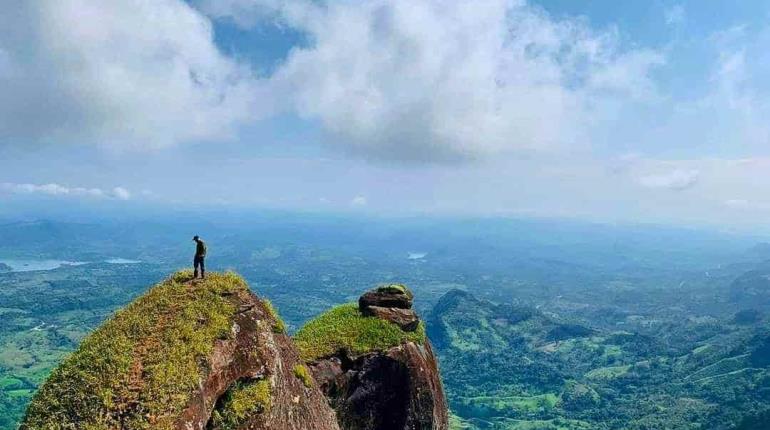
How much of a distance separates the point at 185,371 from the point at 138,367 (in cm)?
140

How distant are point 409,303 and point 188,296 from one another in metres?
17.7

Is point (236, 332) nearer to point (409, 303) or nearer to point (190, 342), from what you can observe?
point (190, 342)

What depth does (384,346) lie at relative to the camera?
29438 mm

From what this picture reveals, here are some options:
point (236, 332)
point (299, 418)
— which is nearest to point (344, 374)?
point (299, 418)

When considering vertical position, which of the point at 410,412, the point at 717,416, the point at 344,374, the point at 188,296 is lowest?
the point at 717,416

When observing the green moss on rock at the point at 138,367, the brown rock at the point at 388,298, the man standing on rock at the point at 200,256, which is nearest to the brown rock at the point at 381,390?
the brown rock at the point at 388,298

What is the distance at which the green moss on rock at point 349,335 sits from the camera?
28906 millimetres

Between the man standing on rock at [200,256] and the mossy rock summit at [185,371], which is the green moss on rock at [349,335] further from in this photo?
the man standing on rock at [200,256]

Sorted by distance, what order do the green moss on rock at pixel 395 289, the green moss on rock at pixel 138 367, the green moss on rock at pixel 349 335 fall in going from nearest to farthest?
the green moss on rock at pixel 138 367 → the green moss on rock at pixel 349 335 → the green moss on rock at pixel 395 289

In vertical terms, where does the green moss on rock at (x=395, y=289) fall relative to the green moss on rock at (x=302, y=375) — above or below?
above

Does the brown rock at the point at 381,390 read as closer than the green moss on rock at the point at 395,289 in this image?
Yes

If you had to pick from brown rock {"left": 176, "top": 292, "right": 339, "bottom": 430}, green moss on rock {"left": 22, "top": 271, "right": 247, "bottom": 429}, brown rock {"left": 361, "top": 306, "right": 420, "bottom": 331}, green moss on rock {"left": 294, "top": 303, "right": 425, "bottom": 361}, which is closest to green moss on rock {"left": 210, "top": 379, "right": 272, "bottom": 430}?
brown rock {"left": 176, "top": 292, "right": 339, "bottom": 430}

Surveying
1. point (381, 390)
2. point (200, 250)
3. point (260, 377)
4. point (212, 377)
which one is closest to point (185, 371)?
point (212, 377)

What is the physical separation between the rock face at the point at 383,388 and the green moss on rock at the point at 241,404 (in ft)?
28.7
